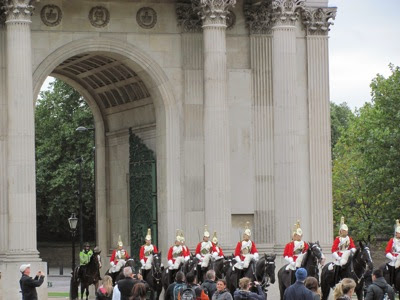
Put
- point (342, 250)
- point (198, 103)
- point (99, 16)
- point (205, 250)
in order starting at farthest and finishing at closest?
point (198, 103), point (99, 16), point (205, 250), point (342, 250)

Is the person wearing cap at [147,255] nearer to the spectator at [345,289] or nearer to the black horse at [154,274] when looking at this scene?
the black horse at [154,274]

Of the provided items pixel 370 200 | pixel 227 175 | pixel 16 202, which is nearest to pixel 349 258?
pixel 227 175

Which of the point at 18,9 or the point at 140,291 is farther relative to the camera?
the point at 18,9

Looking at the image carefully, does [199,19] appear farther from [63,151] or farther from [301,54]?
[63,151]

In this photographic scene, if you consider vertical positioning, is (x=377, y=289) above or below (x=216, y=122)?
below

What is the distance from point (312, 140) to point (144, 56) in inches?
284

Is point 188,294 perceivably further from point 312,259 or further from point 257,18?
point 257,18

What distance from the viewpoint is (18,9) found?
49281 mm

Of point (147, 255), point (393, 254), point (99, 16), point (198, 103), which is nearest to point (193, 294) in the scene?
point (393, 254)

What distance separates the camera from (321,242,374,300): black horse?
1736 inches

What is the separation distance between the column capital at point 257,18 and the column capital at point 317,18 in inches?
60.3

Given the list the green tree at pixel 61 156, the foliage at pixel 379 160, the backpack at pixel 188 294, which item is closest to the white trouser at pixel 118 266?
the backpack at pixel 188 294

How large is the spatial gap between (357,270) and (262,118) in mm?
11206

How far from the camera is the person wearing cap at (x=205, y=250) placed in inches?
1898
